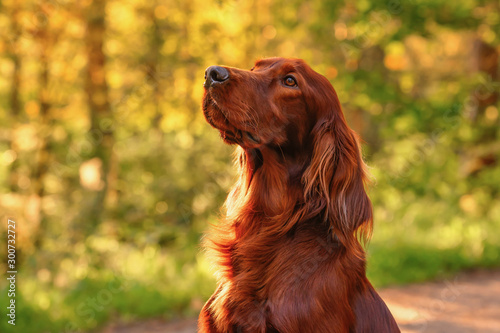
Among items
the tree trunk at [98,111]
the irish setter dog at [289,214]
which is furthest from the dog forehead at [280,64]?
the tree trunk at [98,111]

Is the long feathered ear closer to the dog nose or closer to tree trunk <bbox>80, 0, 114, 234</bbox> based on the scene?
the dog nose

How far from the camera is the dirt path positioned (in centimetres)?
562

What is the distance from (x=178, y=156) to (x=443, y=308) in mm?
4426

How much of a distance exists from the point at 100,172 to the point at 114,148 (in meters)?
0.58

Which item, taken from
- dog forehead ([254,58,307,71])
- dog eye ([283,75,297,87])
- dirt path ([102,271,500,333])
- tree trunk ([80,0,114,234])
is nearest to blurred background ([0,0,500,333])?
tree trunk ([80,0,114,234])

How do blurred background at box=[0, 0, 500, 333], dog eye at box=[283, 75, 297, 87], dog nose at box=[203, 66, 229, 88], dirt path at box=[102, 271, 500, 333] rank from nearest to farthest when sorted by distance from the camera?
dog nose at box=[203, 66, 229, 88] < dog eye at box=[283, 75, 297, 87] < dirt path at box=[102, 271, 500, 333] < blurred background at box=[0, 0, 500, 333]

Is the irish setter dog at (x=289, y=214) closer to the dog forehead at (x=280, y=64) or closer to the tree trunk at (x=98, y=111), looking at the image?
the dog forehead at (x=280, y=64)

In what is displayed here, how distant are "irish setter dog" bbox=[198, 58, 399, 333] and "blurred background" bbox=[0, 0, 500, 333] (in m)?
3.37

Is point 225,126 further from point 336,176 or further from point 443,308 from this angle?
point 443,308

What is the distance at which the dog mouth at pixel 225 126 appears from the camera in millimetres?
2598

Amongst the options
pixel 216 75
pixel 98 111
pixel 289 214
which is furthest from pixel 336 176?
pixel 98 111

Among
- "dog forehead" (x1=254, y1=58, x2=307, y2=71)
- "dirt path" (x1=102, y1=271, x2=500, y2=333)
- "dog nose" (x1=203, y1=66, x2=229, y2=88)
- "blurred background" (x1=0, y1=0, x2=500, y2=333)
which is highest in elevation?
"blurred background" (x1=0, y1=0, x2=500, y2=333)

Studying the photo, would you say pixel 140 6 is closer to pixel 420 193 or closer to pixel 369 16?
pixel 369 16

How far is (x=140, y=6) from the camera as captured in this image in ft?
32.4
